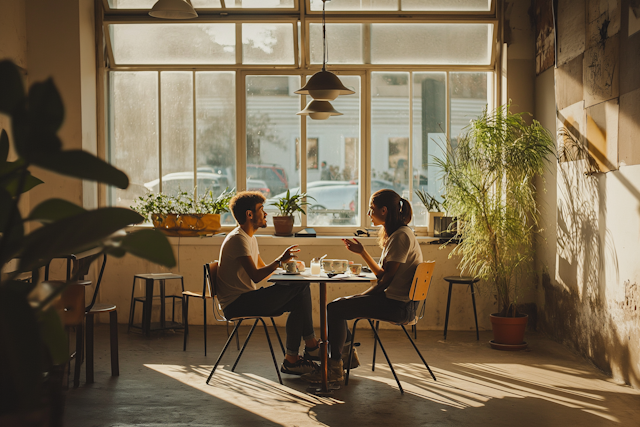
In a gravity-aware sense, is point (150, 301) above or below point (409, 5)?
below

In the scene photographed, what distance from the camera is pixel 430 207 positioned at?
6320 mm

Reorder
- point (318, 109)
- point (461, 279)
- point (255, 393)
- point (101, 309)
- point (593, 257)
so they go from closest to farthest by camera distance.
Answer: point (255, 393) → point (101, 309) → point (593, 257) → point (318, 109) → point (461, 279)

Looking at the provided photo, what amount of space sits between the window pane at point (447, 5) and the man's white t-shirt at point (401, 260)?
333 cm

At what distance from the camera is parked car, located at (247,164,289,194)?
21.7 feet

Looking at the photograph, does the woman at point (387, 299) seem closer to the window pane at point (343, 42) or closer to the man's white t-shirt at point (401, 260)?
the man's white t-shirt at point (401, 260)

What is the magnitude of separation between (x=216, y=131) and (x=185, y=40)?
3.56ft

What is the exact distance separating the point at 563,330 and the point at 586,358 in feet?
1.78

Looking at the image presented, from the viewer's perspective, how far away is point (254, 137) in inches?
260

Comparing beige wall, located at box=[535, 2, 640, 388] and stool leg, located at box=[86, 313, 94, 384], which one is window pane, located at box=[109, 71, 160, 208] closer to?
stool leg, located at box=[86, 313, 94, 384]

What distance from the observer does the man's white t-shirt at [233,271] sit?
161 inches

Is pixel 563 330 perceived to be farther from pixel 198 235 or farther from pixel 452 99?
pixel 198 235

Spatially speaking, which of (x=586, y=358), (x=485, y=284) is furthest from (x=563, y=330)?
(x=485, y=284)

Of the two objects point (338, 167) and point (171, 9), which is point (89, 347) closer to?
point (171, 9)

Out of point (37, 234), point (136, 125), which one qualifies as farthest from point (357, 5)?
point (37, 234)
